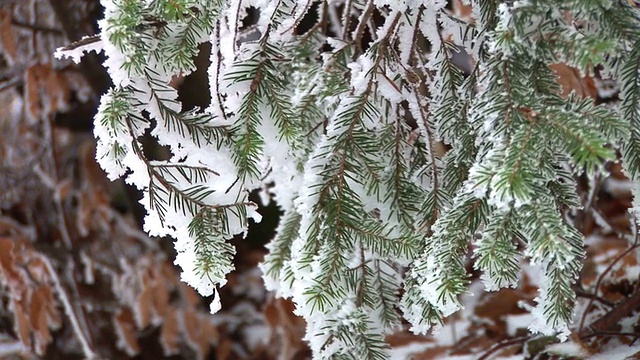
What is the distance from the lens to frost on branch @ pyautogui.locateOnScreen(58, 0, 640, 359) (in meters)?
0.88

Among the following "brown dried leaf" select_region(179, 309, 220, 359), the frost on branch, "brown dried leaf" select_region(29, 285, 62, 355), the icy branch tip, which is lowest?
the frost on branch

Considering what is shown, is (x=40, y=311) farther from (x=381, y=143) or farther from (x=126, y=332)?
(x=381, y=143)

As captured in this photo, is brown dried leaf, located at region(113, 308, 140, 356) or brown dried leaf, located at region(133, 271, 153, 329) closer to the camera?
brown dried leaf, located at region(133, 271, 153, 329)

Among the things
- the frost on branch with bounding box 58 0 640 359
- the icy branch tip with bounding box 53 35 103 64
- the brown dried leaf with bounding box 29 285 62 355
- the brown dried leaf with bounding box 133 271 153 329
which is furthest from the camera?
the brown dried leaf with bounding box 133 271 153 329

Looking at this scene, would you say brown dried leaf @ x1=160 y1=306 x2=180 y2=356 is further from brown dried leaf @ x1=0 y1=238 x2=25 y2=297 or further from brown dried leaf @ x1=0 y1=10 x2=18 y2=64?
brown dried leaf @ x1=0 y1=10 x2=18 y2=64

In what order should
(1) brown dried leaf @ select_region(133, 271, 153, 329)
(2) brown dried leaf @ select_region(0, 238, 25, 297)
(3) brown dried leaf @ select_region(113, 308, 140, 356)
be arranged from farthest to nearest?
(3) brown dried leaf @ select_region(113, 308, 140, 356) < (1) brown dried leaf @ select_region(133, 271, 153, 329) < (2) brown dried leaf @ select_region(0, 238, 25, 297)

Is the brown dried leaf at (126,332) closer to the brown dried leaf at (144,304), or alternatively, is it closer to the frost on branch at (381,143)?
the brown dried leaf at (144,304)

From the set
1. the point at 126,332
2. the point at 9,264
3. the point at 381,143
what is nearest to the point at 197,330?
the point at 126,332

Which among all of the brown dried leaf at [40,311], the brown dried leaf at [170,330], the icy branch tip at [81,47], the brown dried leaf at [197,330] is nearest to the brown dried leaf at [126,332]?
the brown dried leaf at [170,330]

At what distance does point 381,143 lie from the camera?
1.27 m

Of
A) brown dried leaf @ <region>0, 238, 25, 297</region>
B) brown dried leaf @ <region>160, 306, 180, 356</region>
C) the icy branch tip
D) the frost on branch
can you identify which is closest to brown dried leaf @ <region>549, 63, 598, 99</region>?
the frost on branch

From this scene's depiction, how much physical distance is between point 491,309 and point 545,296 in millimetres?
1143

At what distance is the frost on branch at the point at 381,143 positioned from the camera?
880 millimetres

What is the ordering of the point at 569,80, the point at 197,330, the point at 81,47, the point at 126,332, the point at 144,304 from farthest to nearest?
the point at 197,330
the point at 126,332
the point at 144,304
the point at 569,80
the point at 81,47
